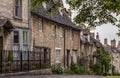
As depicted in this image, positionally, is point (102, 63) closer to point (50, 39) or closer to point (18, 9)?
point (50, 39)

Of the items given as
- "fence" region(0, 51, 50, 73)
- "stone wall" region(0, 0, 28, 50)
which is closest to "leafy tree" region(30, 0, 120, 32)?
"fence" region(0, 51, 50, 73)

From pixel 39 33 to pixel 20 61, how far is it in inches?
408

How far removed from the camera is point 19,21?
3681cm

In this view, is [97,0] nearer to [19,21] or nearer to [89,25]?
[89,25]

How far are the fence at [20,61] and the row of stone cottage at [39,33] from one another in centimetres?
150

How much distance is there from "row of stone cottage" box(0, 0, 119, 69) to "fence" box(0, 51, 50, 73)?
4.92 feet

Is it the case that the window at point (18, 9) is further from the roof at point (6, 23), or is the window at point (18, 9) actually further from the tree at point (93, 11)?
the tree at point (93, 11)

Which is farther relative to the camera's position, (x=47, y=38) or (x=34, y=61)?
(x=47, y=38)

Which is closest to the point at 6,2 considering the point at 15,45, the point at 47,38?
the point at 15,45

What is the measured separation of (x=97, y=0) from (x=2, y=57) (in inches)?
504

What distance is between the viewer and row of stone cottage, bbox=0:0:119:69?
3416 cm

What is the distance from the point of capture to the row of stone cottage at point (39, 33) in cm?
3416

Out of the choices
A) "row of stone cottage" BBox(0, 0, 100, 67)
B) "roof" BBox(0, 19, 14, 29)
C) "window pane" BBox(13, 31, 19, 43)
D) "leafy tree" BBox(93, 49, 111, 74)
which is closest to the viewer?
"roof" BBox(0, 19, 14, 29)

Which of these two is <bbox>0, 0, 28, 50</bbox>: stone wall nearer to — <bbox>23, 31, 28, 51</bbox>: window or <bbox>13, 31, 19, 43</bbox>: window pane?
<bbox>13, 31, 19, 43</bbox>: window pane
